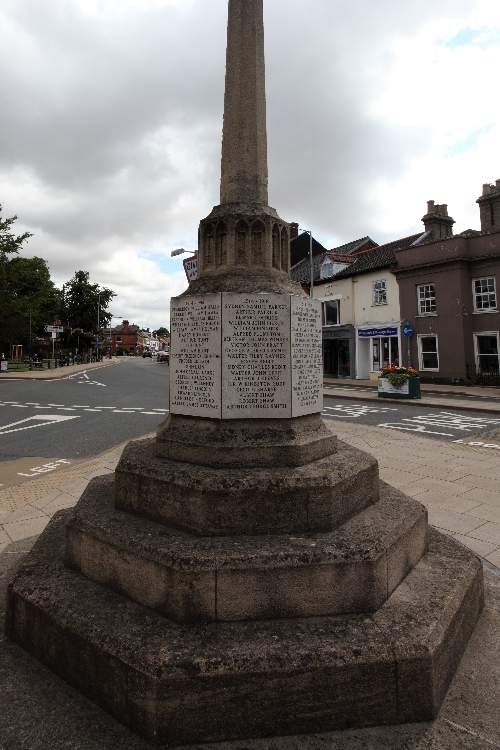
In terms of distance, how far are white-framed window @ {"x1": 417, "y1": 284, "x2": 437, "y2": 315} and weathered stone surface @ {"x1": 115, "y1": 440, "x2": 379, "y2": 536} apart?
24.5 metres

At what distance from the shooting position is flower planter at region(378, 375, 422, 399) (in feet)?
58.1

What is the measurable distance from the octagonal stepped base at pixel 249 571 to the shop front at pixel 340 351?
92.3 feet

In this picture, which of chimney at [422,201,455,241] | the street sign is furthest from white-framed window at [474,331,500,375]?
the street sign

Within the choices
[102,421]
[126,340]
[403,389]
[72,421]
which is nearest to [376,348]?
[403,389]

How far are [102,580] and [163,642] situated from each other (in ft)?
2.66

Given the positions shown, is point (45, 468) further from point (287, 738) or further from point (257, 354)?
point (287, 738)

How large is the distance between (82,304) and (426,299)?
2473 inches

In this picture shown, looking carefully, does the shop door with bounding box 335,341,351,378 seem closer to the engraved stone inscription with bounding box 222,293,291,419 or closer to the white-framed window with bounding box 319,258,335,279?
the white-framed window with bounding box 319,258,335,279

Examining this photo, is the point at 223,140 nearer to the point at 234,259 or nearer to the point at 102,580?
the point at 234,259

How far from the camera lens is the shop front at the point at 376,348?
2731 cm

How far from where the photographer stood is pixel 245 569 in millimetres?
2453

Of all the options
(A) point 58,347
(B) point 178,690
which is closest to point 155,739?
(B) point 178,690

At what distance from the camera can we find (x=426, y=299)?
25.2 meters

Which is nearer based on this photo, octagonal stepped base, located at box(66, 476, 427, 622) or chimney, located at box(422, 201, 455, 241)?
octagonal stepped base, located at box(66, 476, 427, 622)
